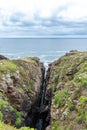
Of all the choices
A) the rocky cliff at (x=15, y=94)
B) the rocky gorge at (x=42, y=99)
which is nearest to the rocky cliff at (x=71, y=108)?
the rocky gorge at (x=42, y=99)

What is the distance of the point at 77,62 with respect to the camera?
5050cm

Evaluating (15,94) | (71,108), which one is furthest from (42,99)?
(71,108)

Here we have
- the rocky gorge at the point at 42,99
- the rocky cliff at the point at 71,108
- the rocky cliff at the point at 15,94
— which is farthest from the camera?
the rocky cliff at the point at 15,94

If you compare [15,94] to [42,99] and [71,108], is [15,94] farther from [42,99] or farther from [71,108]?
[42,99]

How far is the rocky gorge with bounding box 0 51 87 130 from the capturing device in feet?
100

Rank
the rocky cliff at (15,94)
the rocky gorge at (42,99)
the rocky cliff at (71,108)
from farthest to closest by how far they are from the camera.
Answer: the rocky cliff at (15,94)
the rocky gorge at (42,99)
the rocky cliff at (71,108)

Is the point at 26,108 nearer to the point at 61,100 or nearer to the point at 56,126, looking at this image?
the point at 61,100

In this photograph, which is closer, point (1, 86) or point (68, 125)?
point (68, 125)

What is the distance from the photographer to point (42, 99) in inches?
2274

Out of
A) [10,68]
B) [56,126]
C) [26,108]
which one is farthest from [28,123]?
[56,126]

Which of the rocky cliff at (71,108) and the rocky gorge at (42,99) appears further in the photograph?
the rocky gorge at (42,99)

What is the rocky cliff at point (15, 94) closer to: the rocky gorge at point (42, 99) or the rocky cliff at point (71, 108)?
the rocky gorge at point (42, 99)

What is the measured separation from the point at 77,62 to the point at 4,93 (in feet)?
55.5

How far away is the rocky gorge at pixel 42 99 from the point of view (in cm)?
3057
